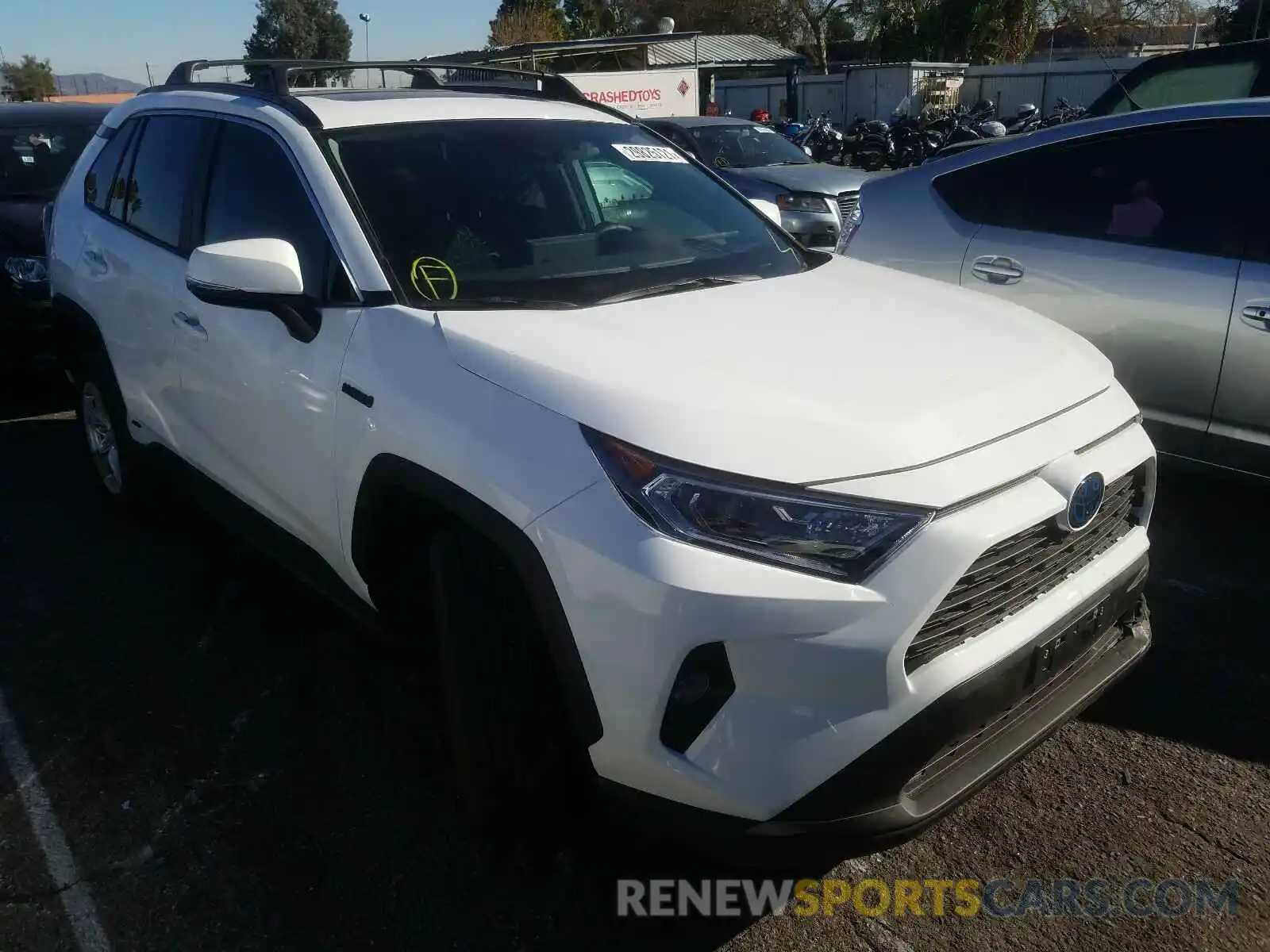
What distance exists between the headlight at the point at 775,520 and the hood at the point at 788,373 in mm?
36

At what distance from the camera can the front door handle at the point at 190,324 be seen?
3272mm

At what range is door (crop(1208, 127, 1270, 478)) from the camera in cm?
361

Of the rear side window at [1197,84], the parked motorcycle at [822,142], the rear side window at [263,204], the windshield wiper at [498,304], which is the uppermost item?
the rear side window at [1197,84]

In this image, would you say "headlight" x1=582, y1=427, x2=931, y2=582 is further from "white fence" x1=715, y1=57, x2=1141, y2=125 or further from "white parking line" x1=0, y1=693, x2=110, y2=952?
"white fence" x1=715, y1=57, x2=1141, y2=125

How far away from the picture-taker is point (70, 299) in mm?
4387

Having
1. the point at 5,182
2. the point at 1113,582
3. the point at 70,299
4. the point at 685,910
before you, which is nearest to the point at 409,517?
the point at 685,910

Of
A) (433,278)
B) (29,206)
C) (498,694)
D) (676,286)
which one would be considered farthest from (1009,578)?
(29,206)

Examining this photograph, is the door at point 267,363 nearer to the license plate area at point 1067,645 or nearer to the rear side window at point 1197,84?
the license plate area at point 1067,645

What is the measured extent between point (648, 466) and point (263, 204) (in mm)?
1811

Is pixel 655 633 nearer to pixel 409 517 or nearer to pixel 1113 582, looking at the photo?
Result: pixel 409 517

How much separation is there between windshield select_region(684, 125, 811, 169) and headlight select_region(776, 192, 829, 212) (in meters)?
1.57

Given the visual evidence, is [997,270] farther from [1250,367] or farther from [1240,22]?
[1240,22]

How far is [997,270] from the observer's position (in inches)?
170

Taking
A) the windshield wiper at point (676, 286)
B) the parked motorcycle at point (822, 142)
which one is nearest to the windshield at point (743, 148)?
the windshield wiper at point (676, 286)
